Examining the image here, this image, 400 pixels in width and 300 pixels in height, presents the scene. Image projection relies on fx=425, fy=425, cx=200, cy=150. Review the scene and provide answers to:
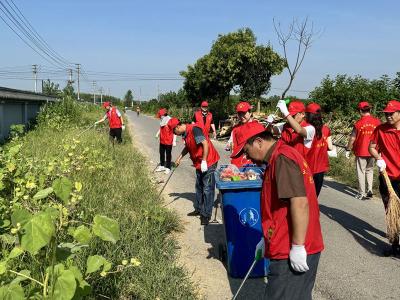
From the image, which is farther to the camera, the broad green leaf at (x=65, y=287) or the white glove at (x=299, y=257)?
the white glove at (x=299, y=257)

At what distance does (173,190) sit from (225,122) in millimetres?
15306

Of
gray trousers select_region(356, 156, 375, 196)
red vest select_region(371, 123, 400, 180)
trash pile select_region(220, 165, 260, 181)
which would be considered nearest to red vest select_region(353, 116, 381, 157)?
gray trousers select_region(356, 156, 375, 196)

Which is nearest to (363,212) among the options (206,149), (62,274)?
(206,149)

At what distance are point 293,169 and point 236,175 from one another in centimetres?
204

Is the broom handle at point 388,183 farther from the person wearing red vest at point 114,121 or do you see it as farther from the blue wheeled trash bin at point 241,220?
the person wearing red vest at point 114,121

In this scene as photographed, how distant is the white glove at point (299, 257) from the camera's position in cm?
285

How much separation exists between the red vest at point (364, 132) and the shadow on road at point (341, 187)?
107 centimetres

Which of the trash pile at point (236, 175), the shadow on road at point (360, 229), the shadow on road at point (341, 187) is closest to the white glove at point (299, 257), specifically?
the trash pile at point (236, 175)

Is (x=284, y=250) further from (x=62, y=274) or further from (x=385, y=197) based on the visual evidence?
(x=385, y=197)

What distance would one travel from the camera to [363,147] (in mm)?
9047

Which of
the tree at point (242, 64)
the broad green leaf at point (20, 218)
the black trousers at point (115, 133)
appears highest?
the tree at point (242, 64)

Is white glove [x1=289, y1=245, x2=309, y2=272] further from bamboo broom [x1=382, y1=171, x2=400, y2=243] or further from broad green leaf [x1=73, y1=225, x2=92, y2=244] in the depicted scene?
bamboo broom [x1=382, y1=171, x2=400, y2=243]

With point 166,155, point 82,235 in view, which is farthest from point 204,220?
point 166,155

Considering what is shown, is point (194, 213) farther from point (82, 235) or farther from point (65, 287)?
point (65, 287)
